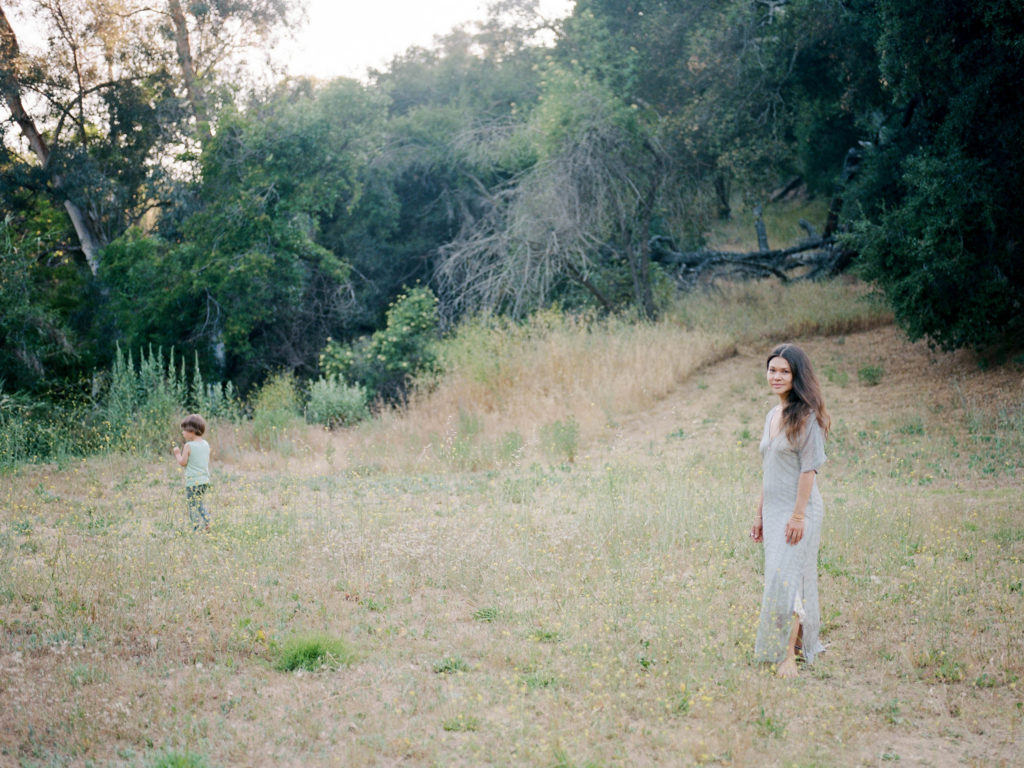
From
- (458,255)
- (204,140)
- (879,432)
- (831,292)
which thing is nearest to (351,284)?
(458,255)

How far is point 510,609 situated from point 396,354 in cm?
1176

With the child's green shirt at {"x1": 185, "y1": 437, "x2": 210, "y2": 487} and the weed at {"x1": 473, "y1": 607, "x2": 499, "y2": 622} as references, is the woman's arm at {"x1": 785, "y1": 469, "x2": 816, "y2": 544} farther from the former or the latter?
the child's green shirt at {"x1": 185, "y1": 437, "x2": 210, "y2": 487}

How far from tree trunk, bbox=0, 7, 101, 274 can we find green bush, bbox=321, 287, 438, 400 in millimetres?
6680

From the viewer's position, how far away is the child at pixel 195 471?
7672 mm

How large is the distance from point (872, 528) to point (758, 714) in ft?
11.8

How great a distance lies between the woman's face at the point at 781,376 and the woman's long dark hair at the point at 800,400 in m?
0.02

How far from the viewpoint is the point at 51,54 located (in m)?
18.7

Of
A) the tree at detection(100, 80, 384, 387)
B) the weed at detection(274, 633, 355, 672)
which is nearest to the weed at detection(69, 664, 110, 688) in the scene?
the weed at detection(274, 633, 355, 672)

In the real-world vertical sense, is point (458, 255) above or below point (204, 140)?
below

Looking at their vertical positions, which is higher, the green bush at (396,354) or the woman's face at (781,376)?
the woman's face at (781,376)

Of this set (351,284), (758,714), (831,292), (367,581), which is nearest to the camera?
(758,714)

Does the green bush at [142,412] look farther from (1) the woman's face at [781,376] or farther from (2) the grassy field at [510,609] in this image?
(1) the woman's face at [781,376]

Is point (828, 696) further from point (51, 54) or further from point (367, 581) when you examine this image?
point (51, 54)

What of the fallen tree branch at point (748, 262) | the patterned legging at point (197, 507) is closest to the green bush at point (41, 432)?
the patterned legging at point (197, 507)
